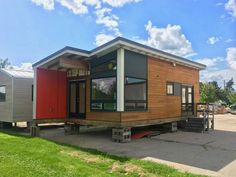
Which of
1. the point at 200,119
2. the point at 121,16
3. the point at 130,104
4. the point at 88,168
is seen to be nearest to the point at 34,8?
the point at 121,16

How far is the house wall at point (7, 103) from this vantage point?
1397 cm

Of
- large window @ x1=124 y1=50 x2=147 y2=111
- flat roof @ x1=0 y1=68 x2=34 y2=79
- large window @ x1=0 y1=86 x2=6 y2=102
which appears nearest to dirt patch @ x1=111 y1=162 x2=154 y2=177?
large window @ x1=124 y1=50 x2=147 y2=111

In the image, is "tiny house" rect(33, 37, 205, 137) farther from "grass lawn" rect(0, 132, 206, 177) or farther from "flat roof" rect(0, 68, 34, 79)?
"grass lawn" rect(0, 132, 206, 177)

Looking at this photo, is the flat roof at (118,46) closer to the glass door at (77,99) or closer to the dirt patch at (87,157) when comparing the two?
the glass door at (77,99)

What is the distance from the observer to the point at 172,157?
Answer: 702cm

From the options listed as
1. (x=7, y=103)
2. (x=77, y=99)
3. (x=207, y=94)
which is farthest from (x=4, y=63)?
(x=77, y=99)

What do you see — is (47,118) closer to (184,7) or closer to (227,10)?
(184,7)

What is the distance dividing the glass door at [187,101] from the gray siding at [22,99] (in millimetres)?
8594

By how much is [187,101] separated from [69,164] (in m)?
10.3

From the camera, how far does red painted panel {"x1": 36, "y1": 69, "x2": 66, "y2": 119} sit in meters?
11.6

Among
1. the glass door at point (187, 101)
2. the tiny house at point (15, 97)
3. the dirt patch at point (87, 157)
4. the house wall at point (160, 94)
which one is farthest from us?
the glass door at point (187, 101)

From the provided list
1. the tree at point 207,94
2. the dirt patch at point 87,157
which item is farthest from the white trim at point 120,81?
the tree at point 207,94

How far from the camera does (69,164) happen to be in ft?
19.6

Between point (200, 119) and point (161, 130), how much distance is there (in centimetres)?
214
